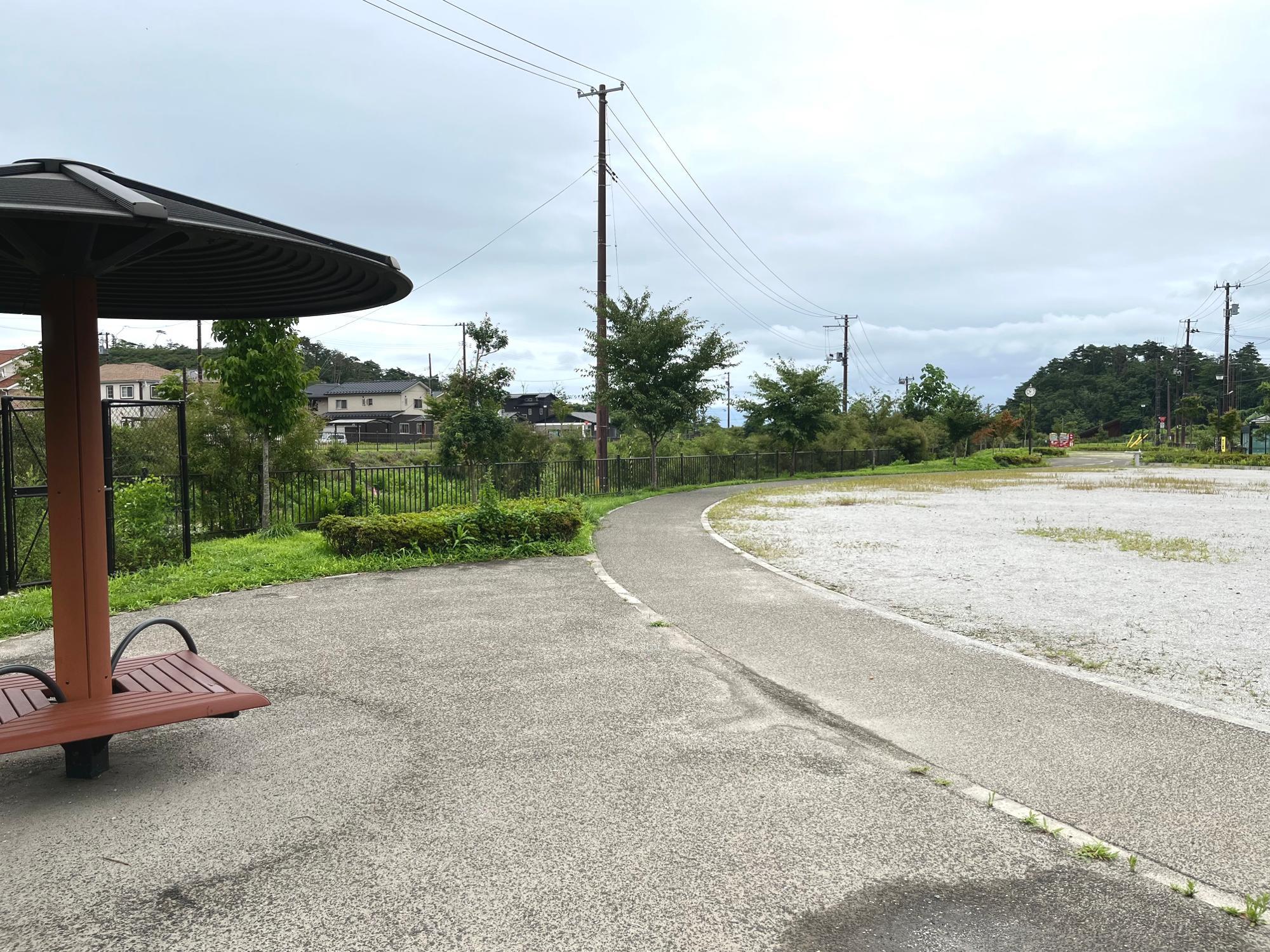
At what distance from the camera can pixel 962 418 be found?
161 feet

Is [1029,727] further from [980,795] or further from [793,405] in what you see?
[793,405]

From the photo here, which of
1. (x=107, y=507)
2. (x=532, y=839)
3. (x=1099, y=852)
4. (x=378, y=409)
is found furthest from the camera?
(x=378, y=409)

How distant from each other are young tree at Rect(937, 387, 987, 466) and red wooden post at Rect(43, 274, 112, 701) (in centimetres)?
4821

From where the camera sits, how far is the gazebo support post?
13.6ft

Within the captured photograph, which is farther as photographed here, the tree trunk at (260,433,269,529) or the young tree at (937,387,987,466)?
the young tree at (937,387,987,466)

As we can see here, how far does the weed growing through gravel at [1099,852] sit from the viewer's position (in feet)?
11.1

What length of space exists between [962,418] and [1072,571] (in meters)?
40.9

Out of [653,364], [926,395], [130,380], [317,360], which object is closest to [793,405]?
[653,364]

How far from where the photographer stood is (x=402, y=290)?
15.9 feet

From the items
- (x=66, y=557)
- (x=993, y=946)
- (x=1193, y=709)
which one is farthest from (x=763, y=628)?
(x=66, y=557)

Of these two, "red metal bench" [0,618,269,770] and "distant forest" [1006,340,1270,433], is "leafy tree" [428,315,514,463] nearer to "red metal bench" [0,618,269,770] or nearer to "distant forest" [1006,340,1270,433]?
"red metal bench" [0,618,269,770]

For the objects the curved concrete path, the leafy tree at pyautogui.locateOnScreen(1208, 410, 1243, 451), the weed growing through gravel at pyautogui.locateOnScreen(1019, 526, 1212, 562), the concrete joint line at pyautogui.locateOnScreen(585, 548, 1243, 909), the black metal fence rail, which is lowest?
the concrete joint line at pyautogui.locateOnScreen(585, 548, 1243, 909)

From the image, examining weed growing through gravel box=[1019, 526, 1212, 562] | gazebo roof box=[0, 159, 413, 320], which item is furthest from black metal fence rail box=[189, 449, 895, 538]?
weed growing through gravel box=[1019, 526, 1212, 562]

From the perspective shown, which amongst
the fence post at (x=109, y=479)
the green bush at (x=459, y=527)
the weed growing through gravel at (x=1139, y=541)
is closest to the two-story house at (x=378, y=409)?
the green bush at (x=459, y=527)
